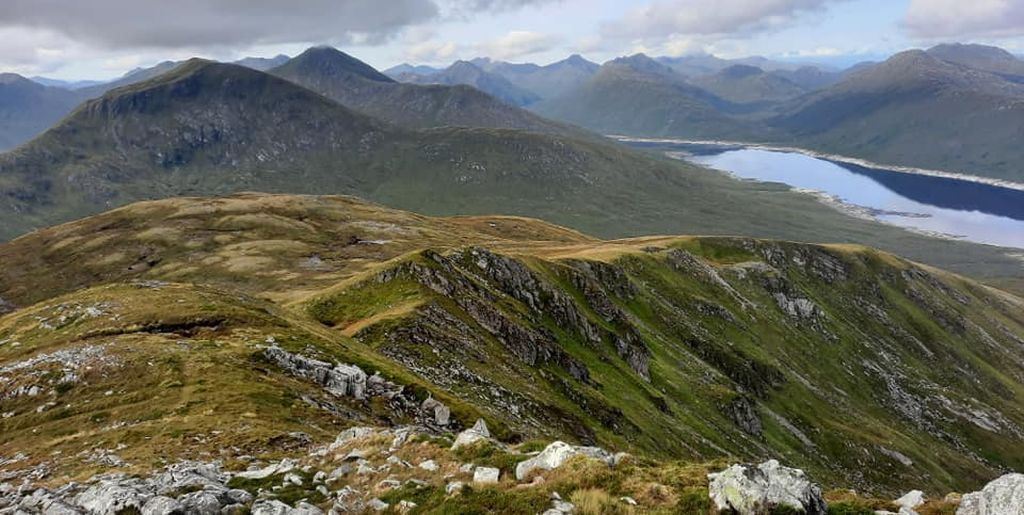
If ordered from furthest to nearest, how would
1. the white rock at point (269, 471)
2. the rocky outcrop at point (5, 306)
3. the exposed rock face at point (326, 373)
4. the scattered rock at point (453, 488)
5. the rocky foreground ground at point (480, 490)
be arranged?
the rocky outcrop at point (5, 306) → the exposed rock face at point (326, 373) → the white rock at point (269, 471) → the scattered rock at point (453, 488) → the rocky foreground ground at point (480, 490)

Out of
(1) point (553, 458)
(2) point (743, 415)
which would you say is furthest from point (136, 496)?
(2) point (743, 415)

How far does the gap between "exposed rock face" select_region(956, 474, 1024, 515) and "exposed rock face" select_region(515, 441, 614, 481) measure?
1206 centimetres

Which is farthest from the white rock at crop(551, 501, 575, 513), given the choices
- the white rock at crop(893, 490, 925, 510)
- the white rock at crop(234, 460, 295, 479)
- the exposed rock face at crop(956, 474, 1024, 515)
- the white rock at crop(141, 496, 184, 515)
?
the exposed rock face at crop(956, 474, 1024, 515)

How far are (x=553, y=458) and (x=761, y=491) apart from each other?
7352mm

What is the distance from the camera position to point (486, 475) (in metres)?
21.1

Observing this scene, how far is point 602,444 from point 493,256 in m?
34.5

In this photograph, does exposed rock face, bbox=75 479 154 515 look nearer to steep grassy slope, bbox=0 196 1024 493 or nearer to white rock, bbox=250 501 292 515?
white rock, bbox=250 501 292 515

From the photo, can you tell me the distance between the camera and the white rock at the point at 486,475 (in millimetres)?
20766

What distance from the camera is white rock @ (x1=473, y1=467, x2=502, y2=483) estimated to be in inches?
818

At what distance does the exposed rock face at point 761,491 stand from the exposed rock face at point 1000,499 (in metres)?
5.08

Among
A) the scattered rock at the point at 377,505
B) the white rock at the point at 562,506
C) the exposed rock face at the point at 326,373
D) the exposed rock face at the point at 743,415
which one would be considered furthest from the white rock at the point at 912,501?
the exposed rock face at the point at 743,415

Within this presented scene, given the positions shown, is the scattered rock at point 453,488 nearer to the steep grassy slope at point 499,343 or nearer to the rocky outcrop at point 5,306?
the steep grassy slope at point 499,343

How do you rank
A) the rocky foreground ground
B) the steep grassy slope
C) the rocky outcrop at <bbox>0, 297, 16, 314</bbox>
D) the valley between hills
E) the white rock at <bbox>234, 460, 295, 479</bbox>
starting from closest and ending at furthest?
the rocky foreground ground → the valley between hills → the white rock at <bbox>234, 460, 295, 479</bbox> → the steep grassy slope → the rocky outcrop at <bbox>0, 297, 16, 314</bbox>

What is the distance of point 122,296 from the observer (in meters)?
52.0
